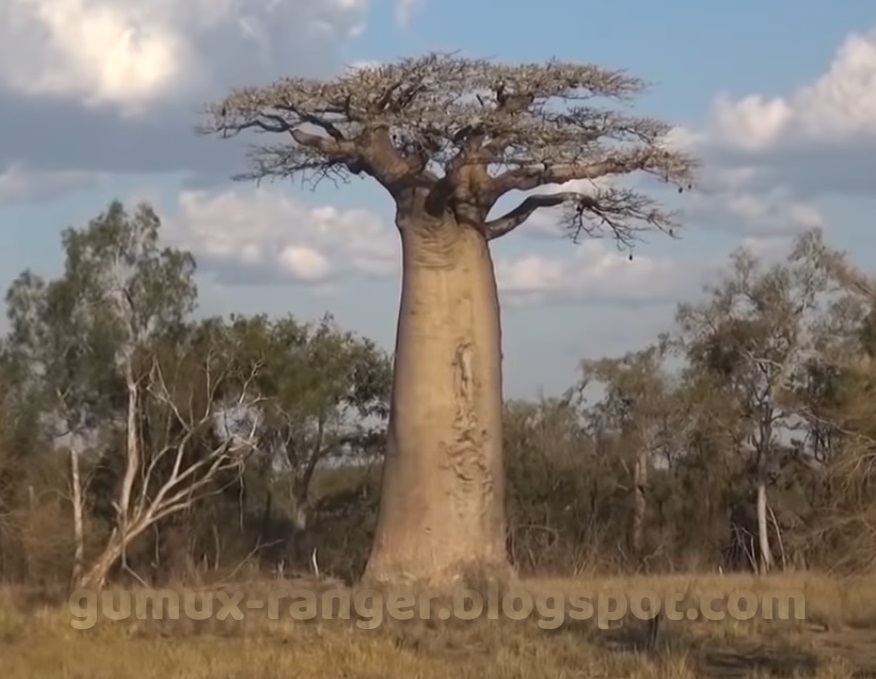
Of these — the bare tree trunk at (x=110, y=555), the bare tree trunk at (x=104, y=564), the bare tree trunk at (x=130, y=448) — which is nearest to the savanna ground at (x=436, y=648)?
the bare tree trunk at (x=104, y=564)

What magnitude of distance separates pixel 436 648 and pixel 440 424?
2850mm

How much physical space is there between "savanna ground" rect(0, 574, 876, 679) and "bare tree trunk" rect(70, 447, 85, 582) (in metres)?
6.62

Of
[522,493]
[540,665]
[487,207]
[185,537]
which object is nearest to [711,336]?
[522,493]

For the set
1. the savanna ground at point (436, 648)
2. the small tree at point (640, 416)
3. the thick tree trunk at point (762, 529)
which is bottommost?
the savanna ground at point (436, 648)

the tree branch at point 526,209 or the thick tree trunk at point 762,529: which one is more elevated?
the tree branch at point 526,209

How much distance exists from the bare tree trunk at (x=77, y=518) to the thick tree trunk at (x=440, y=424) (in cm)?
644

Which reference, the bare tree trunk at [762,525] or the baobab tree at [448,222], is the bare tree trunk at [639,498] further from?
the baobab tree at [448,222]

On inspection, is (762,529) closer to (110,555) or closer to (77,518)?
(110,555)

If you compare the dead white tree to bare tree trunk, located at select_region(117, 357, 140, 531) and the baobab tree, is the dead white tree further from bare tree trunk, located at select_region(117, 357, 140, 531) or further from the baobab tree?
the baobab tree

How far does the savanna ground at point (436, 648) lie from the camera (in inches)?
328

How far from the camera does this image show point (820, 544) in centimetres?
1203

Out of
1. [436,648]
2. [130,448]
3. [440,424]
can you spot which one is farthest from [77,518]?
[436,648]

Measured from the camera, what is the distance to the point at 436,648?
30.2 ft

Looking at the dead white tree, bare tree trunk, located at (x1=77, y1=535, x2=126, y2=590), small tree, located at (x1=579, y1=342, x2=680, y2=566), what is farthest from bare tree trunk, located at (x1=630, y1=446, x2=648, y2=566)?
bare tree trunk, located at (x1=77, y1=535, x2=126, y2=590)
